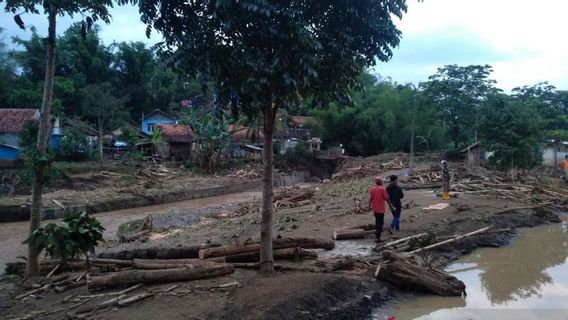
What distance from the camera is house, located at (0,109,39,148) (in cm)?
3956

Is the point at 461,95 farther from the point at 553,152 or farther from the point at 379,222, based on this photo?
the point at 379,222

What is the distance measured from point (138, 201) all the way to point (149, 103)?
3170 centimetres

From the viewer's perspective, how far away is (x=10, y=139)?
40125 millimetres

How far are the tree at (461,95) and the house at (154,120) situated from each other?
104ft

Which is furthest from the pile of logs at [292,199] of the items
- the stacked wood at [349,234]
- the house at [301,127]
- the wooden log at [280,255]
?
the house at [301,127]

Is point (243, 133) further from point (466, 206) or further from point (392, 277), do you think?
point (392, 277)

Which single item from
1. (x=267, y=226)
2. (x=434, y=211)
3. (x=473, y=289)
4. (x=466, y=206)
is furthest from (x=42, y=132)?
(x=466, y=206)

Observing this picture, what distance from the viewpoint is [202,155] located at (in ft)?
149

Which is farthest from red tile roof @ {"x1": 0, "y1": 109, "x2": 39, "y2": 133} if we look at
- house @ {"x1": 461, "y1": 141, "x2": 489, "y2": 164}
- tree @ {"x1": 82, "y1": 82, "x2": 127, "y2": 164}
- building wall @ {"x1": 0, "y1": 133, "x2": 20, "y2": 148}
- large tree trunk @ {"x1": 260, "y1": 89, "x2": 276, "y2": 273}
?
house @ {"x1": 461, "y1": 141, "x2": 489, "y2": 164}

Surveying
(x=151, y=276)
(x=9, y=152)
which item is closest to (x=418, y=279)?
(x=151, y=276)

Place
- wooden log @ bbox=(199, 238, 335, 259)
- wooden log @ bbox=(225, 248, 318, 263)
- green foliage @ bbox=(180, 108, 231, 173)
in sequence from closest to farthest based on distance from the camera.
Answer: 1. wooden log @ bbox=(199, 238, 335, 259)
2. wooden log @ bbox=(225, 248, 318, 263)
3. green foliage @ bbox=(180, 108, 231, 173)

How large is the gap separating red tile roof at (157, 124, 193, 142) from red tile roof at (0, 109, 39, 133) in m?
12.1

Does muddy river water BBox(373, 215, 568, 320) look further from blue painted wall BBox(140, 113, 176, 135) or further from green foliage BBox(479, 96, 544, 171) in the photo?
blue painted wall BBox(140, 113, 176, 135)

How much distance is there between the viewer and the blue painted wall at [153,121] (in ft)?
194
